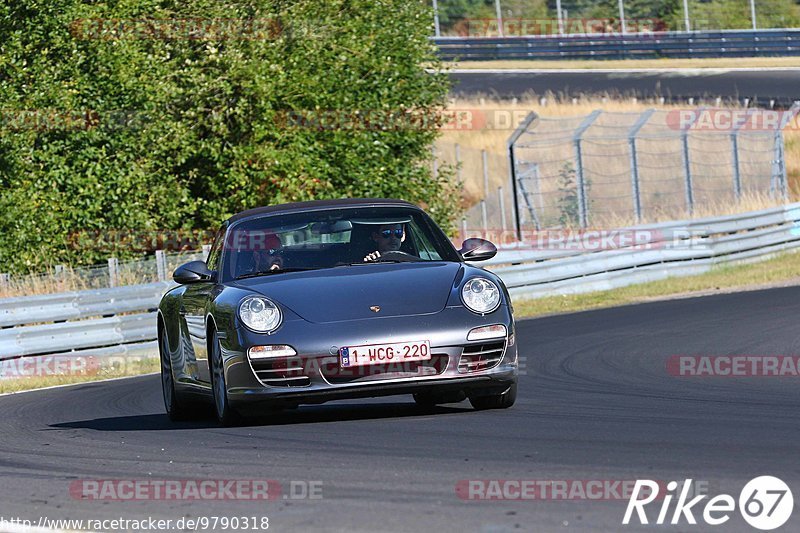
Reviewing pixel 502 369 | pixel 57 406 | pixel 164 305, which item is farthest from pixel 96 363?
pixel 502 369

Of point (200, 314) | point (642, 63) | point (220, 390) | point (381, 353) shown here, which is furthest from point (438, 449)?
point (642, 63)

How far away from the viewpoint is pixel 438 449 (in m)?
7.19

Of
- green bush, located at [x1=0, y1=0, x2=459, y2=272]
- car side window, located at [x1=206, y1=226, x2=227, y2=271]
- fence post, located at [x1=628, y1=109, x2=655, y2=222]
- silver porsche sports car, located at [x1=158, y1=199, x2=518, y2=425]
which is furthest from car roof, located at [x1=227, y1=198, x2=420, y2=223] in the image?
fence post, located at [x1=628, y1=109, x2=655, y2=222]

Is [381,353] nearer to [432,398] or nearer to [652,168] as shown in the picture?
[432,398]

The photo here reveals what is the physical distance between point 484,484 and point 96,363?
452 inches

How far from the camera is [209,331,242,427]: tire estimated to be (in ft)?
28.4

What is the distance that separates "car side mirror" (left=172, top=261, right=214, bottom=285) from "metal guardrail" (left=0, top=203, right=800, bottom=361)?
283 inches

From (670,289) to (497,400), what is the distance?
524 inches

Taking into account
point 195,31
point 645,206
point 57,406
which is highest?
point 195,31

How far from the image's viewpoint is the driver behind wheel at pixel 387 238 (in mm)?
9227

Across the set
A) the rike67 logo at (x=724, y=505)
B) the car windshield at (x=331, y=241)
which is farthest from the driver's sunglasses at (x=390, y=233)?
the rike67 logo at (x=724, y=505)

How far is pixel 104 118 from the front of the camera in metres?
21.9

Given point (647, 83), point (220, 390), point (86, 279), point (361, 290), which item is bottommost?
point (647, 83)

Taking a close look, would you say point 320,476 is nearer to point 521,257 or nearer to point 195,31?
point 521,257
